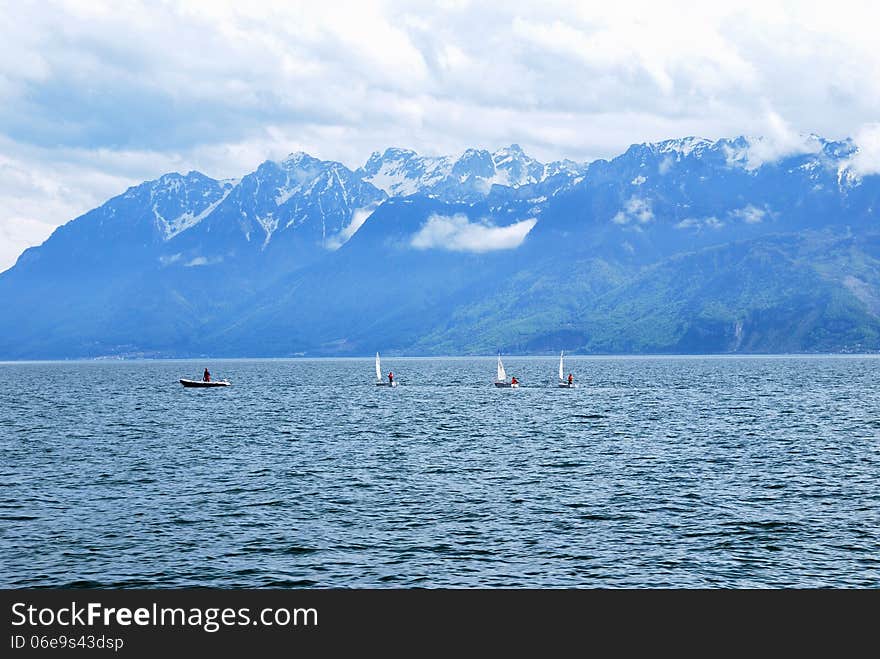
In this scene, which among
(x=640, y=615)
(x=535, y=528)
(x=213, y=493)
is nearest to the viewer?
(x=640, y=615)

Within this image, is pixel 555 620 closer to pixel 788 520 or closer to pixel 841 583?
pixel 841 583

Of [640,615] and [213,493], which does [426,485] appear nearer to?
[213,493]

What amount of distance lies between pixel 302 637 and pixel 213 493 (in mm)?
47624

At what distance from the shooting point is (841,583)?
5025cm

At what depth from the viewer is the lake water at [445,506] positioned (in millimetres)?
53250

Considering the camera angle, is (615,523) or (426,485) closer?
(615,523)

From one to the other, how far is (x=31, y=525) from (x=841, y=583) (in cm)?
4859

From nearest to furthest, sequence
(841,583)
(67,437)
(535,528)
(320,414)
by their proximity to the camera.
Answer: (841,583) → (535,528) → (67,437) → (320,414)

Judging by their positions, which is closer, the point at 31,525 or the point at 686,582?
the point at 686,582

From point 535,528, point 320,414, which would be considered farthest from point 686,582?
point 320,414

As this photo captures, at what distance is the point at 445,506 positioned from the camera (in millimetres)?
72562

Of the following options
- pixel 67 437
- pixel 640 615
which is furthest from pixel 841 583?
pixel 67 437

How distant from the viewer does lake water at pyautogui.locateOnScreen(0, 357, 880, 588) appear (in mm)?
53250

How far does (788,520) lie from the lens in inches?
2591
